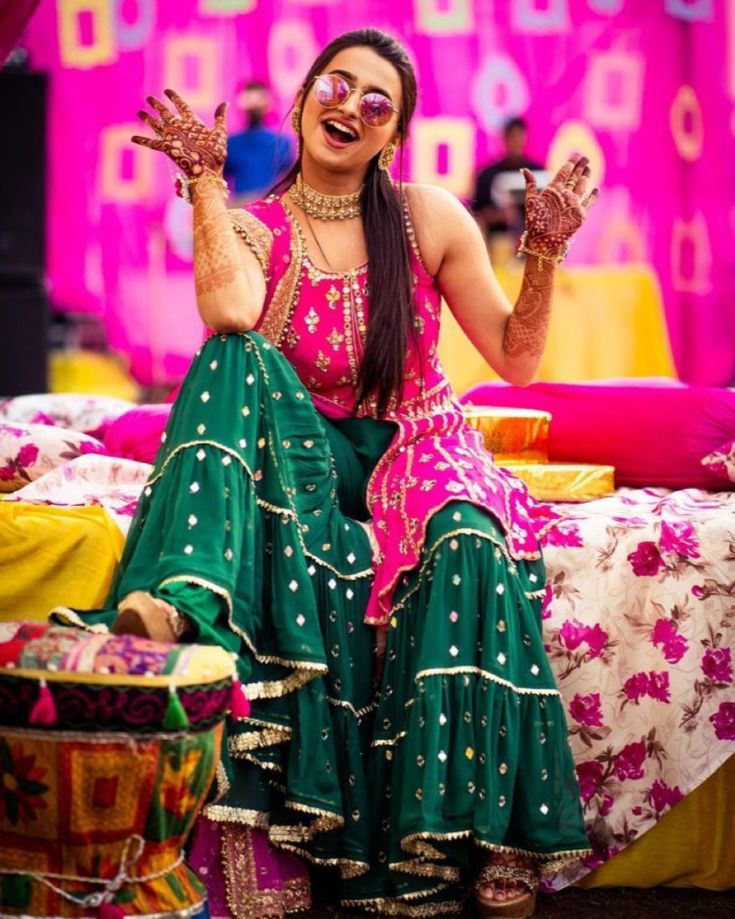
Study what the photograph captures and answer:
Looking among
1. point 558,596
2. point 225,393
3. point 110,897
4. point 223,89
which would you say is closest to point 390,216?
point 225,393

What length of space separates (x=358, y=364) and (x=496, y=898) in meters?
0.88

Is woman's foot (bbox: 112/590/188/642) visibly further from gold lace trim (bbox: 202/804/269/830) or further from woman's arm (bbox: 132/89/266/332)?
woman's arm (bbox: 132/89/266/332)

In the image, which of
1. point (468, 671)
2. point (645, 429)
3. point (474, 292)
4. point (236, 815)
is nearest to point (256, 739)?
point (236, 815)

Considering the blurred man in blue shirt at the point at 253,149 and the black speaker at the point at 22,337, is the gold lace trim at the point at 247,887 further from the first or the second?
the blurred man in blue shirt at the point at 253,149

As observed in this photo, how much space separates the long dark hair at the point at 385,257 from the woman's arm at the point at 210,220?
0.22m

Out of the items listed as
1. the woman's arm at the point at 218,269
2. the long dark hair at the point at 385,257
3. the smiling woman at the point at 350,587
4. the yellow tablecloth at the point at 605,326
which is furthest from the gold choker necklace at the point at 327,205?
the yellow tablecloth at the point at 605,326

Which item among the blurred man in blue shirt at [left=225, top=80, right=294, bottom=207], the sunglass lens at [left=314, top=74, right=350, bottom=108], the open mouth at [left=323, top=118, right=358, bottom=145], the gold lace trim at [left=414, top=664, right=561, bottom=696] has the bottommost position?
the gold lace trim at [left=414, top=664, right=561, bottom=696]

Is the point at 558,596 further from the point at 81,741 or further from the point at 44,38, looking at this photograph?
the point at 44,38

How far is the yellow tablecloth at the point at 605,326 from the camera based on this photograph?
613 centimetres

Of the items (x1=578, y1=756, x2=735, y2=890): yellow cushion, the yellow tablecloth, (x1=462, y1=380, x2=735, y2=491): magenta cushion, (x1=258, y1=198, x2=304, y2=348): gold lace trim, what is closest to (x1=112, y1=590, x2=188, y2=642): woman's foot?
(x1=258, y1=198, x2=304, y2=348): gold lace trim

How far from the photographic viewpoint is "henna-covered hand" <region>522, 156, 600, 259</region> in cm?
228

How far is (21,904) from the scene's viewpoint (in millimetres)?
1692

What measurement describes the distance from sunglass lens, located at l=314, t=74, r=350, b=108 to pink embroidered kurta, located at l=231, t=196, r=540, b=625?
0.67ft

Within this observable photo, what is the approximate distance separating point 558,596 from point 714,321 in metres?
4.16
